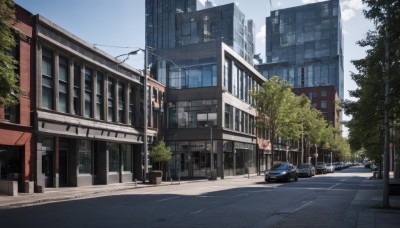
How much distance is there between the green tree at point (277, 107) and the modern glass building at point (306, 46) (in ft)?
368

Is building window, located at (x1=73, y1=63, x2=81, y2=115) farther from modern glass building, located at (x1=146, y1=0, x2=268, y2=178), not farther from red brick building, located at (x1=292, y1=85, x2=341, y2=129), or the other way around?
red brick building, located at (x1=292, y1=85, x2=341, y2=129)

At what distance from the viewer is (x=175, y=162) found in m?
51.4

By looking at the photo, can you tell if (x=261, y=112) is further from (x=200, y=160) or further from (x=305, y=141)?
(x=305, y=141)

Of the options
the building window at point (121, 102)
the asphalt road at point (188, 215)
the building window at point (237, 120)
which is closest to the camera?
the asphalt road at point (188, 215)

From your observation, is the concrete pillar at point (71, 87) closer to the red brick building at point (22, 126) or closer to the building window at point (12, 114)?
the red brick building at point (22, 126)

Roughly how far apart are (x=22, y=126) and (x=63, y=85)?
579 centimetres

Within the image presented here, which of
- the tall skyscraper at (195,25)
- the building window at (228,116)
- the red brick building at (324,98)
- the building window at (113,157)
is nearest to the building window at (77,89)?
the building window at (113,157)

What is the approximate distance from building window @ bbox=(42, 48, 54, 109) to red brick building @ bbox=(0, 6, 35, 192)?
1493mm

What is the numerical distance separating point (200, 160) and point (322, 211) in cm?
3402

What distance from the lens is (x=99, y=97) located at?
3609 cm

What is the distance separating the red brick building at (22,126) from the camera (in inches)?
1001

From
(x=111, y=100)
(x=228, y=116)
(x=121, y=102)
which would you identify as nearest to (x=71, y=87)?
(x=111, y=100)

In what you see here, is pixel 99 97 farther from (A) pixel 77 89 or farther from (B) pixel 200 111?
(B) pixel 200 111

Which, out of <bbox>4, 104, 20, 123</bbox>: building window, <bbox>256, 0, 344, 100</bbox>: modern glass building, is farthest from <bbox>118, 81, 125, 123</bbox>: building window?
<bbox>256, 0, 344, 100</bbox>: modern glass building
